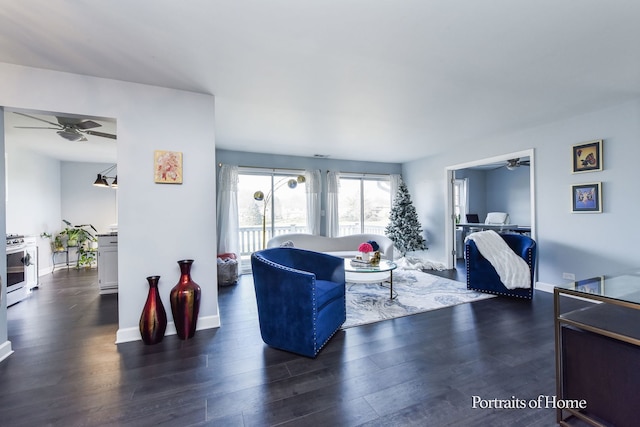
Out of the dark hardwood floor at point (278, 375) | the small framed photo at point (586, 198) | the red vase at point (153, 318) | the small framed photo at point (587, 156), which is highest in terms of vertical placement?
the small framed photo at point (587, 156)

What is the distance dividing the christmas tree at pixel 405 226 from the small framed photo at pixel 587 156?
2.84 meters

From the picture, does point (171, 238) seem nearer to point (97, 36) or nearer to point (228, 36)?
point (97, 36)

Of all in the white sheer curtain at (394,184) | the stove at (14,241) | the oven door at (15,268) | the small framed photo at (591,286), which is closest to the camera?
the small framed photo at (591,286)

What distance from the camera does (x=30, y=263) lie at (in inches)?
161

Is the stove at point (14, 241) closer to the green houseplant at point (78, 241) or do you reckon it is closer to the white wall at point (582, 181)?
the green houseplant at point (78, 241)

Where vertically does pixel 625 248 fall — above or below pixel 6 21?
below

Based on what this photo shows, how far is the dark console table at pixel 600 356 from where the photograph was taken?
4.09 ft

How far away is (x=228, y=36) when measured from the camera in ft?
6.28

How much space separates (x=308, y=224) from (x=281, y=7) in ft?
14.8

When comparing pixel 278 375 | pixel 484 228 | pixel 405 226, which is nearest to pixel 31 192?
pixel 278 375

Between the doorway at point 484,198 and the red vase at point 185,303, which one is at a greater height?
→ the doorway at point 484,198

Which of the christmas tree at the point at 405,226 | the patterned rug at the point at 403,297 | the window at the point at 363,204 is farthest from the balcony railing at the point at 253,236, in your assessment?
the patterned rug at the point at 403,297

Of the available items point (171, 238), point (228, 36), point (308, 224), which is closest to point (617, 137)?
point (228, 36)

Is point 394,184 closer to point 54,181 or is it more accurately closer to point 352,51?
point 352,51
